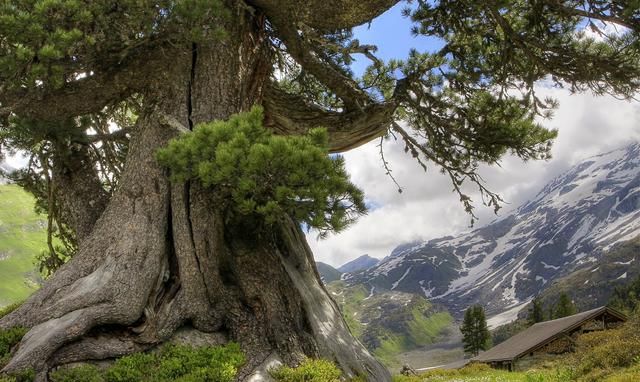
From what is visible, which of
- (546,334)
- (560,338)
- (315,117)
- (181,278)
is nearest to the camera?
(181,278)

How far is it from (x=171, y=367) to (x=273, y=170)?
3253mm

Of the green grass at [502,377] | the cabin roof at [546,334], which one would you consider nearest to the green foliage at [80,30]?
the green grass at [502,377]

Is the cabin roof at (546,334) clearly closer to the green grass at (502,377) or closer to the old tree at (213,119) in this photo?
the green grass at (502,377)

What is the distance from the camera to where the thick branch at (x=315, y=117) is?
1198 centimetres

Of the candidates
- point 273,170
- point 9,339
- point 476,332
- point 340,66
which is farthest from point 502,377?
point 476,332

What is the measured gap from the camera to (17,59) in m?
7.03

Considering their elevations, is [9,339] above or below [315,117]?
below

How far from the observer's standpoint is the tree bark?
Answer: 7.55 meters

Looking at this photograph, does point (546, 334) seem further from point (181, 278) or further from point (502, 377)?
point (181, 278)

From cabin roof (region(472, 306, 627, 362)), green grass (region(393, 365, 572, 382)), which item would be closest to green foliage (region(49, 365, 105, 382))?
green grass (region(393, 365, 572, 382))

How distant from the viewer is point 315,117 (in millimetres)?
12000

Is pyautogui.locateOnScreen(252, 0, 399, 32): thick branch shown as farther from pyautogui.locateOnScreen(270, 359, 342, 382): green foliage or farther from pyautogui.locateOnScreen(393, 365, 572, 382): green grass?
pyautogui.locateOnScreen(393, 365, 572, 382): green grass

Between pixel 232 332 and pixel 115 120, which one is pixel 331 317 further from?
pixel 115 120

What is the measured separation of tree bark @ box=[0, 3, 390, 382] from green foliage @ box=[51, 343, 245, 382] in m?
0.27
